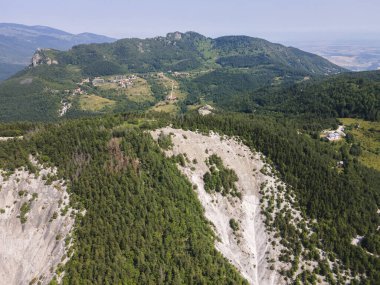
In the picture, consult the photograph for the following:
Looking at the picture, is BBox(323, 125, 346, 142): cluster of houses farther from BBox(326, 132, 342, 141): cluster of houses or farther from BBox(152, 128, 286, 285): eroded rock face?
BBox(152, 128, 286, 285): eroded rock face

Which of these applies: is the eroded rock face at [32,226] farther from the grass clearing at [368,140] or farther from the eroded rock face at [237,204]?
the grass clearing at [368,140]

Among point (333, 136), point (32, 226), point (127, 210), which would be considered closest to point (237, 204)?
point (127, 210)

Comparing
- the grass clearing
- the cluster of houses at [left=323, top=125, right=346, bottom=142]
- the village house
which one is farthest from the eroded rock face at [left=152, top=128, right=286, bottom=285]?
the cluster of houses at [left=323, top=125, right=346, bottom=142]

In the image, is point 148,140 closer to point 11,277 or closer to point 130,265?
point 130,265

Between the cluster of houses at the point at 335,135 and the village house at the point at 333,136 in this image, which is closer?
the village house at the point at 333,136

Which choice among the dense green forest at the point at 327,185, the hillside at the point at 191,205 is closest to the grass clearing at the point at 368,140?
the dense green forest at the point at 327,185

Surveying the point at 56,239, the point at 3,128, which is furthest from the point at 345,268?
the point at 3,128
